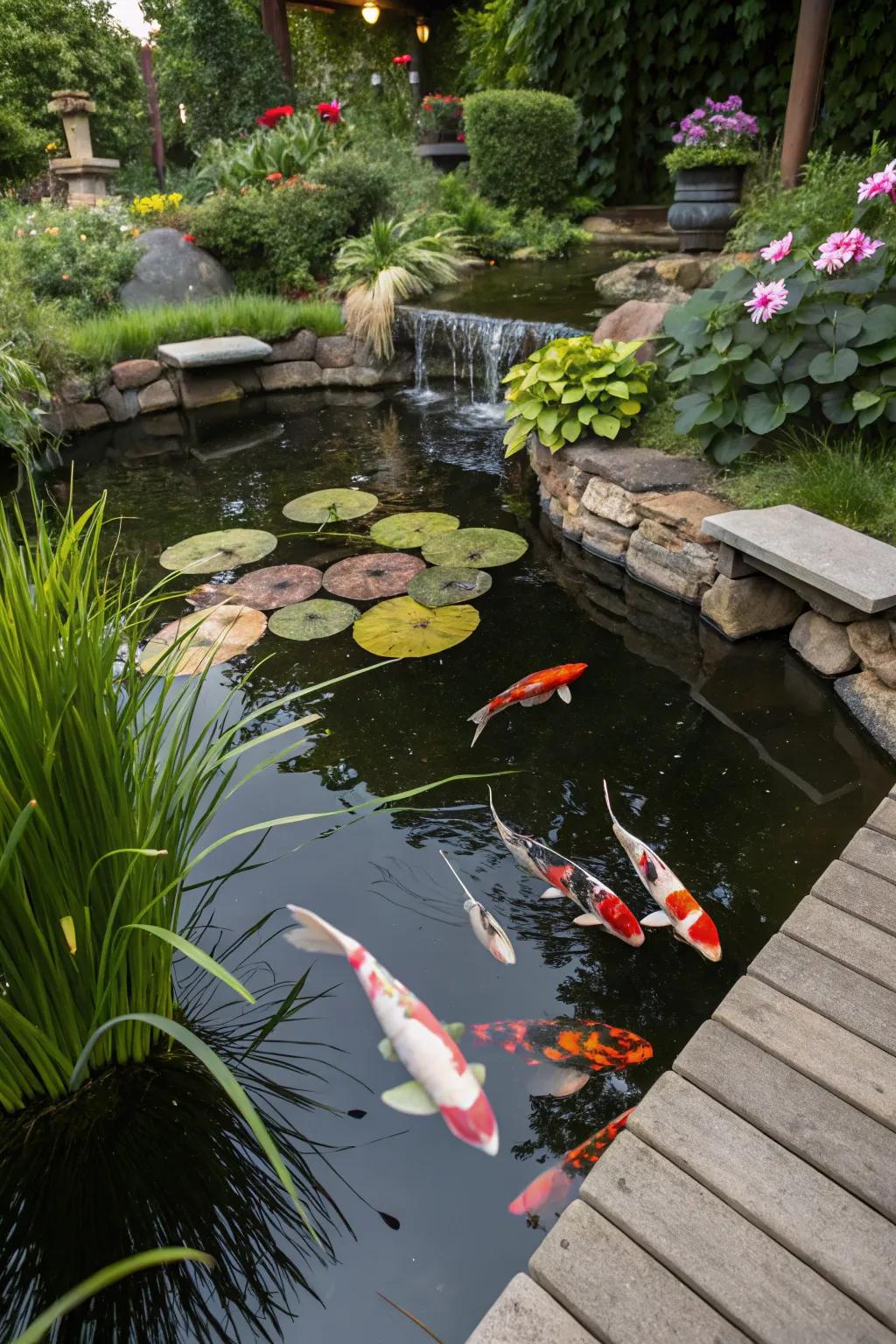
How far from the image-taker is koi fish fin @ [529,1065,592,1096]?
1.81 metres

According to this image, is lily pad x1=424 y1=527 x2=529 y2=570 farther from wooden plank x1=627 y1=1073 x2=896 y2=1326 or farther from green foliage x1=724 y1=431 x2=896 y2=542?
wooden plank x1=627 y1=1073 x2=896 y2=1326

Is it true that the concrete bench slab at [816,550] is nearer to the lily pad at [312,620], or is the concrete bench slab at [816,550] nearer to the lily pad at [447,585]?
the lily pad at [447,585]

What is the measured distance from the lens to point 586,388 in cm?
429

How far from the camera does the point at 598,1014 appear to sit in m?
1.98

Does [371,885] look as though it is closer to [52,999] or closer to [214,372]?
[52,999]

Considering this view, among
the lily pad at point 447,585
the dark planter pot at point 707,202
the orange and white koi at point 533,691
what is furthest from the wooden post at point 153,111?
the orange and white koi at point 533,691

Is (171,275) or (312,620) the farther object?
(171,275)

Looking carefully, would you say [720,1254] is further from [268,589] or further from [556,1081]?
[268,589]

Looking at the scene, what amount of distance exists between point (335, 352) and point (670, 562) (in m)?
4.53

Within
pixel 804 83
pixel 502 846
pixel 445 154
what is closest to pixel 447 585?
pixel 502 846

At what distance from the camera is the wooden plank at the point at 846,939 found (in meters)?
1.74

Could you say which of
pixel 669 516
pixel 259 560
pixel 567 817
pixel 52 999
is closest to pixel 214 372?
pixel 259 560

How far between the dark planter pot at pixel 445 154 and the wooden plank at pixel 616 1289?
1230 cm

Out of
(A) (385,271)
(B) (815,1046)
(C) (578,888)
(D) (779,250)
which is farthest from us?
(A) (385,271)
